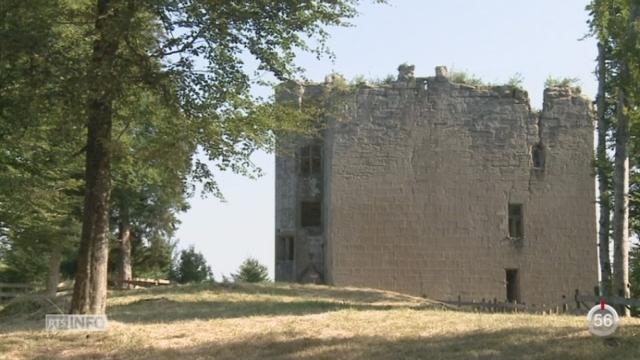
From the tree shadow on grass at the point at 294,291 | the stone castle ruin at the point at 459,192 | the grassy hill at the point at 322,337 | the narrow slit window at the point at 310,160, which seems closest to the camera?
the grassy hill at the point at 322,337

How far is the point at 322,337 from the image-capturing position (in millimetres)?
13055

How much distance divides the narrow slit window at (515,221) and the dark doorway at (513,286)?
51.1 inches

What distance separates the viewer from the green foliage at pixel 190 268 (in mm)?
42875

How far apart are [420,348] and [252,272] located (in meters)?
29.8

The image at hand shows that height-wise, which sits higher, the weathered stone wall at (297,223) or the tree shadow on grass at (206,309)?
the weathered stone wall at (297,223)

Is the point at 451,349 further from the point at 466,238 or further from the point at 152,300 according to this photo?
the point at 466,238

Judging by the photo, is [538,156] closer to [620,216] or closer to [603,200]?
[603,200]

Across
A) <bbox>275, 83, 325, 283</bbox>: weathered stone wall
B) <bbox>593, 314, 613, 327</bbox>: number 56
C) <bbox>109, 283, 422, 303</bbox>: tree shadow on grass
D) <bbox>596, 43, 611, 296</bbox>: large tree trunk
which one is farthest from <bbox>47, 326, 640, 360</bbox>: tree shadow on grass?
<bbox>275, 83, 325, 283</bbox>: weathered stone wall

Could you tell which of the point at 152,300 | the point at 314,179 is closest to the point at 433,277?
the point at 314,179

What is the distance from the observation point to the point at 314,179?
31562mm

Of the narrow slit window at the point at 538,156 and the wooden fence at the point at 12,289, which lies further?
the narrow slit window at the point at 538,156

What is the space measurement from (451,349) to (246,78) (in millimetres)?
5734

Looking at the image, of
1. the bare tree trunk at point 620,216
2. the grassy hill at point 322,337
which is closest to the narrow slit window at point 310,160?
the grassy hill at point 322,337

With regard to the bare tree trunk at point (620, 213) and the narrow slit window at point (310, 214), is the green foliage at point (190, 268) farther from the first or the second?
the bare tree trunk at point (620, 213)
